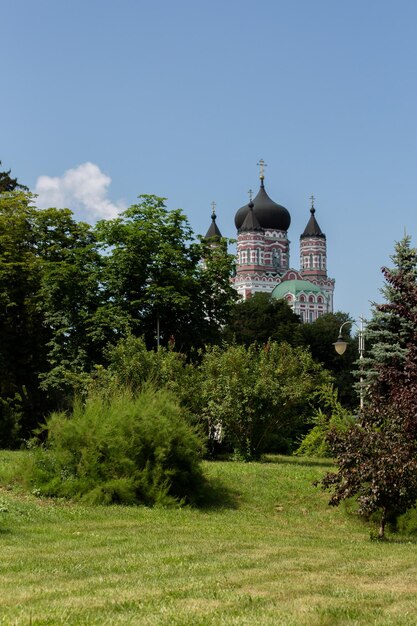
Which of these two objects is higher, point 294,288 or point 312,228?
point 312,228

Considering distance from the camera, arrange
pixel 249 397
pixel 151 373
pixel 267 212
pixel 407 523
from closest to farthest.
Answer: pixel 407 523
pixel 249 397
pixel 151 373
pixel 267 212

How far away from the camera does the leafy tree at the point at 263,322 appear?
231 feet

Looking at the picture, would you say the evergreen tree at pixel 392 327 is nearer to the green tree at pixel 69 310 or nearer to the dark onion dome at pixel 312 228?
the green tree at pixel 69 310

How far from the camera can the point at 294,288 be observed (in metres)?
145

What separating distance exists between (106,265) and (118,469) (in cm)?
1910

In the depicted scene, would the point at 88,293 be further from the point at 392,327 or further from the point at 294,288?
the point at 294,288

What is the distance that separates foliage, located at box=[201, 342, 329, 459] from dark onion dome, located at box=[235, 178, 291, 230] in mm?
122981

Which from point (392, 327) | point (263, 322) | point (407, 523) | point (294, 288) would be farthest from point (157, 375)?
point (294, 288)

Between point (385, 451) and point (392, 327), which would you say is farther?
point (392, 327)

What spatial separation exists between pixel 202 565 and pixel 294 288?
13418cm

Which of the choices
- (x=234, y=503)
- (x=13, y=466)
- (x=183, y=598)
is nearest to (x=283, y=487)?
(x=234, y=503)

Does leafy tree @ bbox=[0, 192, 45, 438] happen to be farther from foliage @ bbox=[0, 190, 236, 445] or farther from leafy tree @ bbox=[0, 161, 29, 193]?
leafy tree @ bbox=[0, 161, 29, 193]

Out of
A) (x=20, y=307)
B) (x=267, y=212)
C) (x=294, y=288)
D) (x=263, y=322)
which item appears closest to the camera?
(x=20, y=307)

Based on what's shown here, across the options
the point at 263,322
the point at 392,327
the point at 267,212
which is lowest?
the point at 392,327
